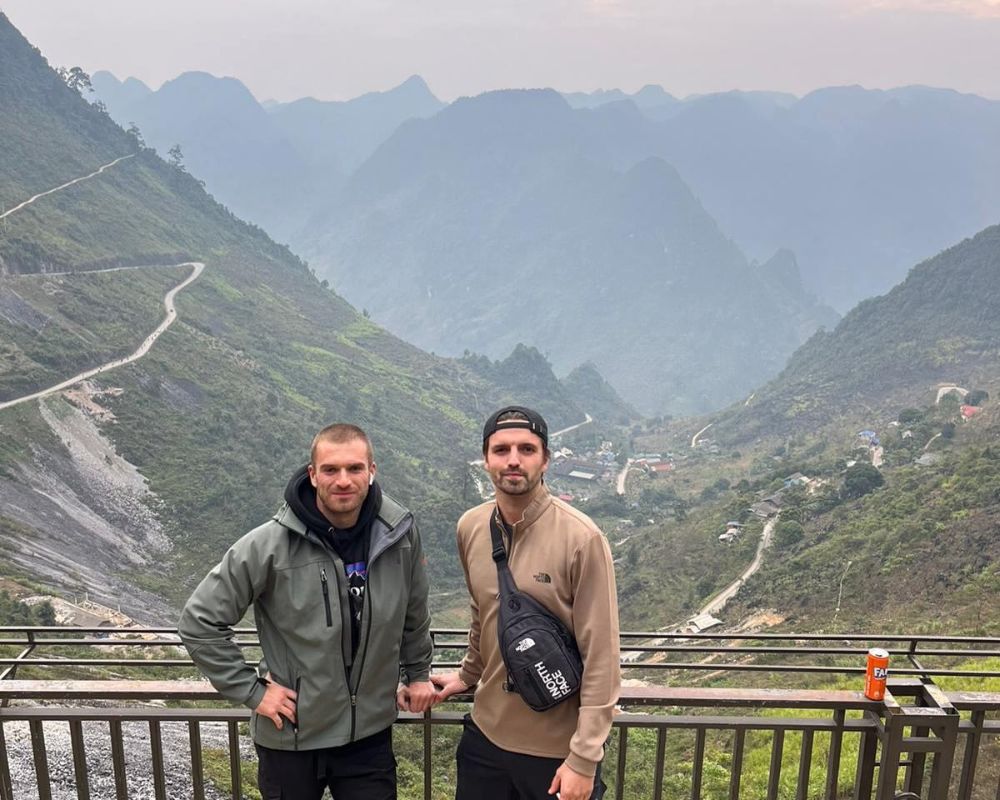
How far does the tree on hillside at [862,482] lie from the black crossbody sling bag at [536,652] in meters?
37.9

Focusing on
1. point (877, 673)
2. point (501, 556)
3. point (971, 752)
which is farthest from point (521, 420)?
point (971, 752)

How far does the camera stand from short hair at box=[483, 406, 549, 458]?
2.81m

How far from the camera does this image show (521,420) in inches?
111

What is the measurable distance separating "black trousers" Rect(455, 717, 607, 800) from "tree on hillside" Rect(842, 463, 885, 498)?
37705 mm

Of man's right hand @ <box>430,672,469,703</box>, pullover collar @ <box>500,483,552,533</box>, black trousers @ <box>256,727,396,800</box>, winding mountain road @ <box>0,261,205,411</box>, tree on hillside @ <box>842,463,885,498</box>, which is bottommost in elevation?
tree on hillside @ <box>842,463,885,498</box>

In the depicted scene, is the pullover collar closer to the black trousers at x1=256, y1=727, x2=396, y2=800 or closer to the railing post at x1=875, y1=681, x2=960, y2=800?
the black trousers at x1=256, y1=727, x2=396, y2=800

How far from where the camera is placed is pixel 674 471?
7525 cm

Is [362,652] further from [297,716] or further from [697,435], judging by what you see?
[697,435]

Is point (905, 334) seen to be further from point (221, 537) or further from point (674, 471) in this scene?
point (221, 537)

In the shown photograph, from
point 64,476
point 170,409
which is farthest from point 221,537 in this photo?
point 170,409

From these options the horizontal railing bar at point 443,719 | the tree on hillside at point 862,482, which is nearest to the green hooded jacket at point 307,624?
the horizontal railing bar at point 443,719

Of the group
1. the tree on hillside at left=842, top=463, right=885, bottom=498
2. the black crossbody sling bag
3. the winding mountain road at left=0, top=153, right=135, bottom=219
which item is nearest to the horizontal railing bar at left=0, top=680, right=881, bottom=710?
the black crossbody sling bag

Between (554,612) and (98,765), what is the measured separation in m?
4.67

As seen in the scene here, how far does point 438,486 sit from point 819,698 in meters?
54.5
